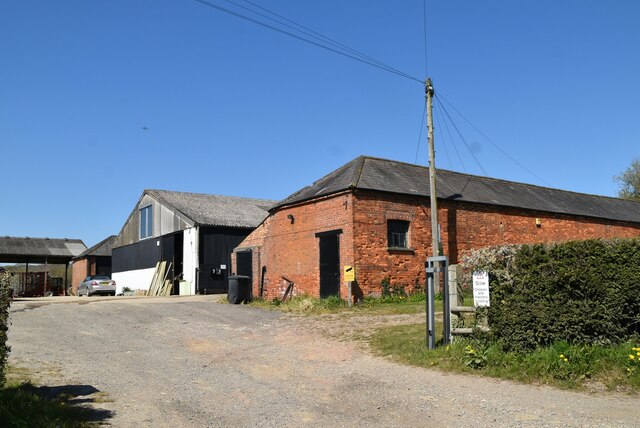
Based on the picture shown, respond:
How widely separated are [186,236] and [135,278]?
8.96 meters

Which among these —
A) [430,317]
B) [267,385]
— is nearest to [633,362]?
[430,317]

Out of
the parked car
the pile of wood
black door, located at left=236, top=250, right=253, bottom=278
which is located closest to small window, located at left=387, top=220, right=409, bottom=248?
black door, located at left=236, top=250, right=253, bottom=278

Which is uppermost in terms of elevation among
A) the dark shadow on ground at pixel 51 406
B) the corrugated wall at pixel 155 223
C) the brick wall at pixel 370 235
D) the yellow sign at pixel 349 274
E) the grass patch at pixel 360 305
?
the corrugated wall at pixel 155 223

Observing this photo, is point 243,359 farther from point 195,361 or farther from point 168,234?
point 168,234

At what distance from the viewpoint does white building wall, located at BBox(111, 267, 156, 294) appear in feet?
126

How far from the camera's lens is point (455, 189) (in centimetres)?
2589

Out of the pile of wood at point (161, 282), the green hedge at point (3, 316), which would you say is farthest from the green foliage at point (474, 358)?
the pile of wood at point (161, 282)

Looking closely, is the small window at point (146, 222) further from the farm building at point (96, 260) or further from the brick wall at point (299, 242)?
the brick wall at point (299, 242)

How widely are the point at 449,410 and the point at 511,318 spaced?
2.86 metres

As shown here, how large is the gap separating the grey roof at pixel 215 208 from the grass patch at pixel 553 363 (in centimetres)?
2545

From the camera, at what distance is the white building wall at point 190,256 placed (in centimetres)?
3319

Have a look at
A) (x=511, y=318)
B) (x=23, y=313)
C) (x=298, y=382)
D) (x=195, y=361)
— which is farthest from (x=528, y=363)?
(x=23, y=313)

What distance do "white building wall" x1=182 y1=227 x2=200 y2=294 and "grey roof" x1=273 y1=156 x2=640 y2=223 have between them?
10197mm

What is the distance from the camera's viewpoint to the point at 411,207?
2231 centimetres
